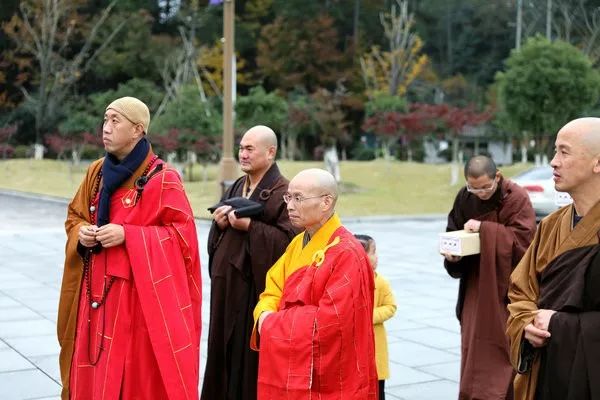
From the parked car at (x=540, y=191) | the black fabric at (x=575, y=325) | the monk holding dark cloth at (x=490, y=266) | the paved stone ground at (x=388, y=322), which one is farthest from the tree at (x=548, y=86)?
the black fabric at (x=575, y=325)

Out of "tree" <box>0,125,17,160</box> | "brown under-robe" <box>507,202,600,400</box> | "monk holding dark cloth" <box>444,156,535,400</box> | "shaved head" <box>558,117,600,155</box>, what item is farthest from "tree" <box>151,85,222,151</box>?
"shaved head" <box>558,117,600,155</box>

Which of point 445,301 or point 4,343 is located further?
point 445,301

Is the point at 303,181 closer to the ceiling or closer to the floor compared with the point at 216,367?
closer to the ceiling

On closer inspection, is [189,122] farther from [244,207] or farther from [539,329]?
[539,329]

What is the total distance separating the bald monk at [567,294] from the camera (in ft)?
9.09

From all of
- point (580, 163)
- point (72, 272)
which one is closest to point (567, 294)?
point (580, 163)

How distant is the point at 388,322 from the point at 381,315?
272cm

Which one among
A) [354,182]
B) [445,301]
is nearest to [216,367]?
[445,301]

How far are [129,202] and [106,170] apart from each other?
0.59ft

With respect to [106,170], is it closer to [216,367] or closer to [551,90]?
[216,367]

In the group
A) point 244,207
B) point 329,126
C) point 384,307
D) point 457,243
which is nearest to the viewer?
point 244,207

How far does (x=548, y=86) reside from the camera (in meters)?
22.7

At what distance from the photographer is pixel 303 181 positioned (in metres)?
3.08

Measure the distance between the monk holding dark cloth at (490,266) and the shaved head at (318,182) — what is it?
65.5 inches
